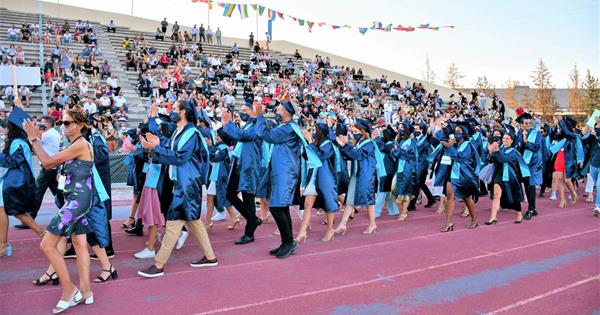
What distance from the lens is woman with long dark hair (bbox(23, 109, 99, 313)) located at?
4562mm

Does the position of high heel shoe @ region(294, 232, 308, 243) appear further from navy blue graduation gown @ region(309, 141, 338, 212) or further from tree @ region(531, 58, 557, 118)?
tree @ region(531, 58, 557, 118)

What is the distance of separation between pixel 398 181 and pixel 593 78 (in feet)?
179

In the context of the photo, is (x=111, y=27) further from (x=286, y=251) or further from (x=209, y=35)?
(x=286, y=251)

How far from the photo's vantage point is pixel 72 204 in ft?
15.4

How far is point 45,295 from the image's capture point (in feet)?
16.9

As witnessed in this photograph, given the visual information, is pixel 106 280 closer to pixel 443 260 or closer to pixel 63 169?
pixel 63 169

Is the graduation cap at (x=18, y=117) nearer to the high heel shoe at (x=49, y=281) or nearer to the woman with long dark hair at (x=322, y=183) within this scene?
the high heel shoe at (x=49, y=281)

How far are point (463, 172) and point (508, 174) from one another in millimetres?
1099

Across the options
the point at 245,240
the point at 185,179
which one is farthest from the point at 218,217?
the point at 185,179

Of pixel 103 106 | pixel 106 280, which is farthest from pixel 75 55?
pixel 106 280

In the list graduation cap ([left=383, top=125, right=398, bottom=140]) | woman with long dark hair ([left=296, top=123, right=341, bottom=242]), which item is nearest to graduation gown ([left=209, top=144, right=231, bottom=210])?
woman with long dark hair ([left=296, top=123, right=341, bottom=242])

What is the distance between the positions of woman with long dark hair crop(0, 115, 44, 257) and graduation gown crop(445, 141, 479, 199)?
644 centimetres

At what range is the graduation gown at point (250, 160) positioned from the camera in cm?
737

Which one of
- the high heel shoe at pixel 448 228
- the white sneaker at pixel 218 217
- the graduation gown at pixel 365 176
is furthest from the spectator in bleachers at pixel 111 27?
the high heel shoe at pixel 448 228
